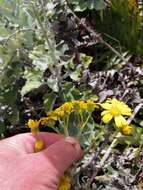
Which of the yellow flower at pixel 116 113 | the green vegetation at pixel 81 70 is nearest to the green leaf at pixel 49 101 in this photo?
the green vegetation at pixel 81 70

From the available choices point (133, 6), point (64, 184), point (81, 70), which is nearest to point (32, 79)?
point (81, 70)

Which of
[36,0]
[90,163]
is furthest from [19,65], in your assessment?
[90,163]

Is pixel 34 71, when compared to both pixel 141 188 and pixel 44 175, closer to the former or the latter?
pixel 141 188

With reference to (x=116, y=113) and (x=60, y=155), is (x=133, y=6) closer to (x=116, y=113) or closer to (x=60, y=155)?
(x=116, y=113)

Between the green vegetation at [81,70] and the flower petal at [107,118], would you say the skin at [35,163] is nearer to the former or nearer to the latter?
the flower petal at [107,118]

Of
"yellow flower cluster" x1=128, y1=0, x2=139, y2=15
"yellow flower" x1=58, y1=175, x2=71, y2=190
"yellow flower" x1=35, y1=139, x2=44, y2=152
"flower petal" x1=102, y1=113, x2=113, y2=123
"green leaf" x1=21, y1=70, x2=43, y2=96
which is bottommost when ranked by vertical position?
"yellow flower" x1=58, y1=175, x2=71, y2=190

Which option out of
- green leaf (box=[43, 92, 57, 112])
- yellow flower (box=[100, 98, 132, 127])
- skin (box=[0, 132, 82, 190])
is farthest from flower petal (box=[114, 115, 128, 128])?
green leaf (box=[43, 92, 57, 112])

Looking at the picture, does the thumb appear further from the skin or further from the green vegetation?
the green vegetation

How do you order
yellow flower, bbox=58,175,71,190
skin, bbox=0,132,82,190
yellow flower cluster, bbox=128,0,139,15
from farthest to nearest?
yellow flower cluster, bbox=128,0,139,15 → yellow flower, bbox=58,175,71,190 → skin, bbox=0,132,82,190

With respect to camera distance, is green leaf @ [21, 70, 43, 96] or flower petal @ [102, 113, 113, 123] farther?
green leaf @ [21, 70, 43, 96]
